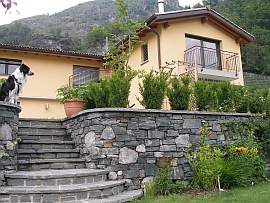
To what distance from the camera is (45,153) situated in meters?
5.82

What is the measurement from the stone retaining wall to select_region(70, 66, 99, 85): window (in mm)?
6797

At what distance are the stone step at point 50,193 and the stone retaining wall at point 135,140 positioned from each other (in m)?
0.83

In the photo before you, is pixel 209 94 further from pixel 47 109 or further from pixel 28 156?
pixel 47 109

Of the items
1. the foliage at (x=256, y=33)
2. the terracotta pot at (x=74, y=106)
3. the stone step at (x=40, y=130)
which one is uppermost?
the foliage at (x=256, y=33)

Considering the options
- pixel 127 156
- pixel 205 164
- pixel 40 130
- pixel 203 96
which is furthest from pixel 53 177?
pixel 203 96

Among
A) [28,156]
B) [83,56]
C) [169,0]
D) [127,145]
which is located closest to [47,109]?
[83,56]

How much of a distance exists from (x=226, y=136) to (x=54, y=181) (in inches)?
155

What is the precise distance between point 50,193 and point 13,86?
3293 mm

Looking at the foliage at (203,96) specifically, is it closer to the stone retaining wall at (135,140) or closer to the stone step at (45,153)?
the stone retaining wall at (135,140)

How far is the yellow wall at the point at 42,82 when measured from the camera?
11789 millimetres

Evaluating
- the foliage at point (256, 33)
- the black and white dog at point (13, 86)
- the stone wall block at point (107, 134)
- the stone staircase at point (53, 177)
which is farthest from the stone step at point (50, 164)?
the foliage at point (256, 33)

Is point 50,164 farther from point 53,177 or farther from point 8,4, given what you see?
point 8,4

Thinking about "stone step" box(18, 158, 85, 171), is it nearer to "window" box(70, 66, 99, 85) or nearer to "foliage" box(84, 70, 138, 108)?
"foliage" box(84, 70, 138, 108)

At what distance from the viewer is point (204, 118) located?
6430 mm
